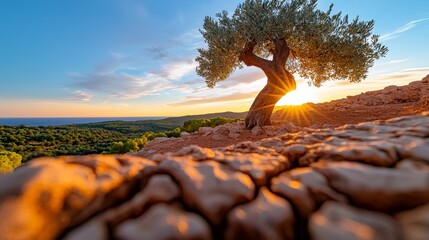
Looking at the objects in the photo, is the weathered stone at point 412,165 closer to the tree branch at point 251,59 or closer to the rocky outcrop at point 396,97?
the tree branch at point 251,59

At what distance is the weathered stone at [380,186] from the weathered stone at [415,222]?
0.09 meters

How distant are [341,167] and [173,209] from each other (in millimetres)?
1993

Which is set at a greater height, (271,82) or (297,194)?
(271,82)

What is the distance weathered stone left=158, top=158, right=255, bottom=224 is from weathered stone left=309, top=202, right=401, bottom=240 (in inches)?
27.9

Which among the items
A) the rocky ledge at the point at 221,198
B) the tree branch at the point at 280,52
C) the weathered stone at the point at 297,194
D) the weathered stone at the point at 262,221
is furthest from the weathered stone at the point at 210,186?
the tree branch at the point at 280,52

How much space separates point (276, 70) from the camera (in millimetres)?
13812

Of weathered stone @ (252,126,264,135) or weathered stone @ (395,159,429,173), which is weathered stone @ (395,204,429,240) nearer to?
weathered stone @ (395,159,429,173)

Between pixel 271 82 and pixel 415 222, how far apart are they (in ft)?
41.3

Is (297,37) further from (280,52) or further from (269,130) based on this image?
(269,130)

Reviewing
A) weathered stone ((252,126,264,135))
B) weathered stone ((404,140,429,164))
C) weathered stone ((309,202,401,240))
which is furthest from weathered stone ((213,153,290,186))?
weathered stone ((252,126,264,135))

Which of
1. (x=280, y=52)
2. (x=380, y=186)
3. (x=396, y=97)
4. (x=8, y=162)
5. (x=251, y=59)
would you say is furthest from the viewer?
(x=396, y=97)

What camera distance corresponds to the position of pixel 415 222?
6.27 feet

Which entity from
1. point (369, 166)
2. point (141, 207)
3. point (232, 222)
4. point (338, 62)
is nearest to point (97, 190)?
point (141, 207)

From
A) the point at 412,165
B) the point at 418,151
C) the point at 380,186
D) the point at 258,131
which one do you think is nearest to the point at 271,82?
the point at 258,131
